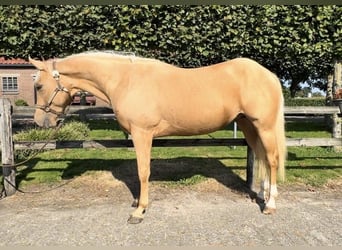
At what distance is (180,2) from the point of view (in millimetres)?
6527

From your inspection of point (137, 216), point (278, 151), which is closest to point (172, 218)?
point (137, 216)

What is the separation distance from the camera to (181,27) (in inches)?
276

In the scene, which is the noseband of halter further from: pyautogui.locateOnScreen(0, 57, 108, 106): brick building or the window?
the window

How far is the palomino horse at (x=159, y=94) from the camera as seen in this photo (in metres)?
3.93

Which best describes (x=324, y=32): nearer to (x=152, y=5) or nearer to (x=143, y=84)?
(x=152, y=5)

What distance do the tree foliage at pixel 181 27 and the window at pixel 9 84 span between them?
23066 mm

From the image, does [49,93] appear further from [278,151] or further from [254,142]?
[278,151]

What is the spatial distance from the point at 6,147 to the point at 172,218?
276cm

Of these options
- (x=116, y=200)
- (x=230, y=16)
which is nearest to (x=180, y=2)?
(x=230, y=16)

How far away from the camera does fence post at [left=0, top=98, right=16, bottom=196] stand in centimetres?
475

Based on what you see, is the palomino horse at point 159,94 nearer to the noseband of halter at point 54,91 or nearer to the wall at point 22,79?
the noseband of halter at point 54,91

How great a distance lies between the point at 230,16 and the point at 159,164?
3.58 meters

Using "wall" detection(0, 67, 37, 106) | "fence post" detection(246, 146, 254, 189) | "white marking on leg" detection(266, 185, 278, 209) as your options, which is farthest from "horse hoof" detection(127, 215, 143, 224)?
"wall" detection(0, 67, 37, 106)

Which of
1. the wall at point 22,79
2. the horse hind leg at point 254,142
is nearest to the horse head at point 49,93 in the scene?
the horse hind leg at point 254,142
